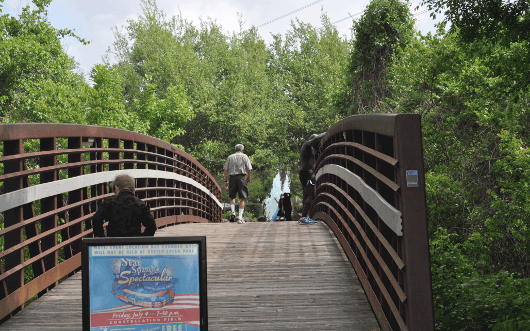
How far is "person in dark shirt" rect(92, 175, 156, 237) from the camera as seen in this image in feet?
11.2

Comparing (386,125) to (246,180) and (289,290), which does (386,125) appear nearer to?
(289,290)

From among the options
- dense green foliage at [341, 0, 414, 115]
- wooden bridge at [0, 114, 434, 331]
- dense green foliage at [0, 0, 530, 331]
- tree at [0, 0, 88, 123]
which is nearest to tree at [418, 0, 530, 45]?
dense green foliage at [0, 0, 530, 331]

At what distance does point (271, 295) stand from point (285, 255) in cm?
141

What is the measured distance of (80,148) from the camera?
495cm

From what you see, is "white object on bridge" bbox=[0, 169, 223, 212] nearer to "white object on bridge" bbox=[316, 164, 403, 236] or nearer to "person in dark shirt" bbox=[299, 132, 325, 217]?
"white object on bridge" bbox=[316, 164, 403, 236]

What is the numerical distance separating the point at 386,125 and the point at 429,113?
879 cm

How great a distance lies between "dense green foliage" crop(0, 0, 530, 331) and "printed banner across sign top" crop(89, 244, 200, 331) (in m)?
2.21

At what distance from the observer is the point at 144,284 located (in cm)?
241

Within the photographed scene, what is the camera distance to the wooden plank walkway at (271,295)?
3.28m

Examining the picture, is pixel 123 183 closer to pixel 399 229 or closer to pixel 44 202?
pixel 44 202

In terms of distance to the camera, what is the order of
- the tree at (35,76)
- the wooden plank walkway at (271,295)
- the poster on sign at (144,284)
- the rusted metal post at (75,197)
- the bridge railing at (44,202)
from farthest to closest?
the tree at (35,76)
the rusted metal post at (75,197)
the bridge railing at (44,202)
the wooden plank walkway at (271,295)
the poster on sign at (144,284)

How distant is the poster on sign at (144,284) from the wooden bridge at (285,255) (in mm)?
913

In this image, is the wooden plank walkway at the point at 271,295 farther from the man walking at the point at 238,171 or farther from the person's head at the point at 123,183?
the man walking at the point at 238,171

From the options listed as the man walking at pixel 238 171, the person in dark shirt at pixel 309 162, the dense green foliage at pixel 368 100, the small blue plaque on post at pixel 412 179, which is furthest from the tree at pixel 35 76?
the small blue plaque on post at pixel 412 179
